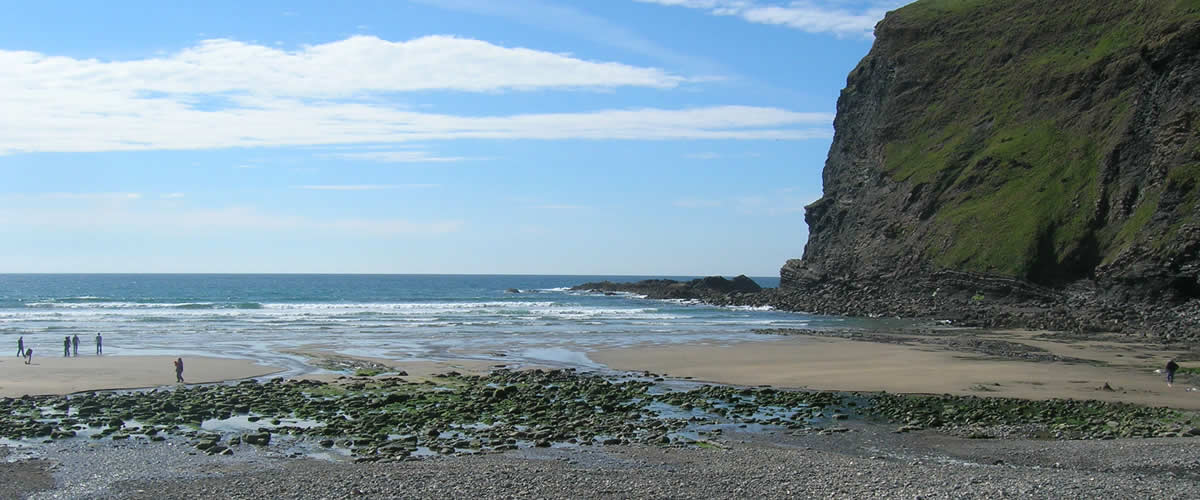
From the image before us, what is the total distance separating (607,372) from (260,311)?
179 feet

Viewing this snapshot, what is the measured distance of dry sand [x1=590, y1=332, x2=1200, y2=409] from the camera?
1045 inches

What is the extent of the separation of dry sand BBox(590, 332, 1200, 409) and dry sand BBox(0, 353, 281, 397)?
15.2 metres

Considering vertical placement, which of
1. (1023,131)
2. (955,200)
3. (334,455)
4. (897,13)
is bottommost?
(334,455)

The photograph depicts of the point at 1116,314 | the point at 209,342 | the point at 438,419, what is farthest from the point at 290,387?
the point at 1116,314

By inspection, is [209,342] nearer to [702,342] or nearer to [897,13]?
[702,342]

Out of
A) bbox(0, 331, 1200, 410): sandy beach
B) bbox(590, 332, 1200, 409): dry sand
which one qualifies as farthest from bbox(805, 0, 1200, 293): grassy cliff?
bbox(0, 331, 1200, 410): sandy beach

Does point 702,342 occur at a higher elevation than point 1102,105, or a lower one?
lower

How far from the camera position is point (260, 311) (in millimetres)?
78625

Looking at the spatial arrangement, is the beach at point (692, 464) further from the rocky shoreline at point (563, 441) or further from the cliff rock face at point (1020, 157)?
the cliff rock face at point (1020, 157)

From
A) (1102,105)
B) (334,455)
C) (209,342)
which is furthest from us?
(1102,105)

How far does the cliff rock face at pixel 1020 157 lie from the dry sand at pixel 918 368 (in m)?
14.7

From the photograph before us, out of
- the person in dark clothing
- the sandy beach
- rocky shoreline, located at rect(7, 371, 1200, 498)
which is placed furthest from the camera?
the sandy beach

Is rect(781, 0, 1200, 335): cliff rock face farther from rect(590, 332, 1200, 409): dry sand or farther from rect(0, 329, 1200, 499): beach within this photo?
rect(0, 329, 1200, 499): beach

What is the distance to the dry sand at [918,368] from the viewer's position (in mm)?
26531
